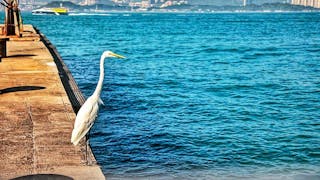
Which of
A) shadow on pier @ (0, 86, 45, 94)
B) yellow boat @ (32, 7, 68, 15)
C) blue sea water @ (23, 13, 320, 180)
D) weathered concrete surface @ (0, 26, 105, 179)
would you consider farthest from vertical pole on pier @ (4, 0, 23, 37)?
yellow boat @ (32, 7, 68, 15)

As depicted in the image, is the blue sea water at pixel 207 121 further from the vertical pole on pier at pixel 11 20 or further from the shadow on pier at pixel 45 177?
the vertical pole on pier at pixel 11 20

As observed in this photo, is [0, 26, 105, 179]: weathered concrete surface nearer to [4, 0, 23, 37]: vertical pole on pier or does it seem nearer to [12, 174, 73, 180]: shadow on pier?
[12, 174, 73, 180]: shadow on pier

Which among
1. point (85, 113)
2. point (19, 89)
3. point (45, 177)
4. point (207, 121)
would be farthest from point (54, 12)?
point (45, 177)

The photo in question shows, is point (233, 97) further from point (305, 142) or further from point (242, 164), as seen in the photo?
point (242, 164)

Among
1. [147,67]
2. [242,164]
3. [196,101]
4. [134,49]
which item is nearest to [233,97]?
[196,101]

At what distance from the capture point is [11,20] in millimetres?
27141

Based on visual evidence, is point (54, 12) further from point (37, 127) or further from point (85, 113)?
point (85, 113)

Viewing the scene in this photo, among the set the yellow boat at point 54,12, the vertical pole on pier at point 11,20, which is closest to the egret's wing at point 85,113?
the vertical pole on pier at point 11,20

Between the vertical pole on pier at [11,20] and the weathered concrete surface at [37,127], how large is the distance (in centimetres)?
1155

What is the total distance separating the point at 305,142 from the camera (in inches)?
480

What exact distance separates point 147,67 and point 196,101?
1042 cm

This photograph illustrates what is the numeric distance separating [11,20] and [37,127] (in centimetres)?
1889

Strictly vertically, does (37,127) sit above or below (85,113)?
below

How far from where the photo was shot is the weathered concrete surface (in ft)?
24.1
